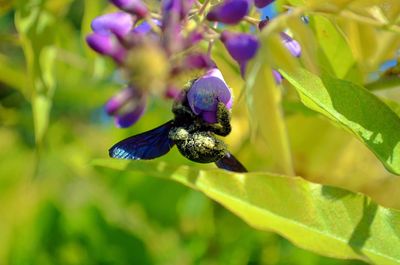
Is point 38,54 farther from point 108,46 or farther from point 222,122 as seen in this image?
point 108,46

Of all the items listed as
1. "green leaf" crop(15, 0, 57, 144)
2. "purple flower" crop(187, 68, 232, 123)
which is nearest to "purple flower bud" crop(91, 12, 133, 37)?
"purple flower" crop(187, 68, 232, 123)

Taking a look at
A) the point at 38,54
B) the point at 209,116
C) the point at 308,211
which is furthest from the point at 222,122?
the point at 38,54

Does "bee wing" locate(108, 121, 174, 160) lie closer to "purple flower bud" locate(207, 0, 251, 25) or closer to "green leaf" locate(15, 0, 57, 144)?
"purple flower bud" locate(207, 0, 251, 25)

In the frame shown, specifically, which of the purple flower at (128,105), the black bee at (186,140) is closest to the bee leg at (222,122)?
the black bee at (186,140)

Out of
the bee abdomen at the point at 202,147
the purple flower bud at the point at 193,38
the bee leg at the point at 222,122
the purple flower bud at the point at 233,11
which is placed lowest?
the bee abdomen at the point at 202,147

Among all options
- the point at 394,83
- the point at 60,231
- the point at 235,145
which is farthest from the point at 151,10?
the point at 60,231

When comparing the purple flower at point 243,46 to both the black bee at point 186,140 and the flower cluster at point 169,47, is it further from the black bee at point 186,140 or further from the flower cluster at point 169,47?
the black bee at point 186,140

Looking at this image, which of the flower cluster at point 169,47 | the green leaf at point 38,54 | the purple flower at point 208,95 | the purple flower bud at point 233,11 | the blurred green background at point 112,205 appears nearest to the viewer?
the flower cluster at point 169,47

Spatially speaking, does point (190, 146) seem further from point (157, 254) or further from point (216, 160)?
point (157, 254)
